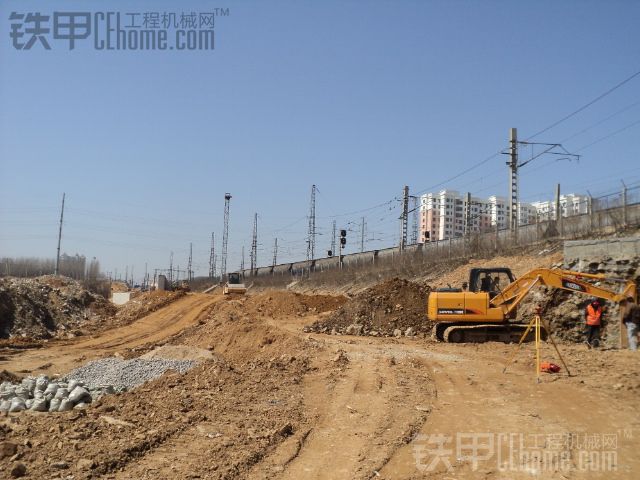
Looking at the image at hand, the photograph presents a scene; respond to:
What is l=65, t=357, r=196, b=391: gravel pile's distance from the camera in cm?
1393

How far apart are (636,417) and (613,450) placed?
77.2 inches

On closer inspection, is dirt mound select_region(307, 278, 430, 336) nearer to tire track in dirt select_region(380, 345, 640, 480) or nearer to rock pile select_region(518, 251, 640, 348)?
rock pile select_region(518, 251, 640, 348)

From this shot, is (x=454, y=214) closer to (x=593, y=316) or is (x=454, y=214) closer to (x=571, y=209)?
(x=571, y=209)

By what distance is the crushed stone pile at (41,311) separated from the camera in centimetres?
2872

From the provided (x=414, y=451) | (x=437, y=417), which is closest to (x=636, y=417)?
(x=437, y=417)

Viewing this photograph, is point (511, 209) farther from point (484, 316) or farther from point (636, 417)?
point (636, 417)

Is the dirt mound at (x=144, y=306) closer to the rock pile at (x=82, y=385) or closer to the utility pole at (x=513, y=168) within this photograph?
the rock pile at (x=82, y=385)

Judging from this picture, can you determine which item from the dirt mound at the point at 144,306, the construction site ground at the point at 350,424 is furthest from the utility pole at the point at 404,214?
the construction site ground at the point at 350,424

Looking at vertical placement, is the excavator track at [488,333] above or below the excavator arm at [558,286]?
below

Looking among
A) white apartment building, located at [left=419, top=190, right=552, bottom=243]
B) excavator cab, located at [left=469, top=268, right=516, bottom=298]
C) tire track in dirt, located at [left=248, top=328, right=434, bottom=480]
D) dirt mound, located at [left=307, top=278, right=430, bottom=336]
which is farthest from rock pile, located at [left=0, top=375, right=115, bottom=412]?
white apartment building, located at [left=419, top=190, right=552, bottom=243]

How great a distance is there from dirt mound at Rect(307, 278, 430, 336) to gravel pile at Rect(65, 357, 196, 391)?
9.81 m

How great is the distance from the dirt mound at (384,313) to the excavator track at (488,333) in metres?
3.30

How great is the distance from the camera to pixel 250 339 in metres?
19.7

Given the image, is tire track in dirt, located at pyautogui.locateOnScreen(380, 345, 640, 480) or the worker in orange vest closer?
tire track in dirt, located at pyautogui.locateOnScreen(380, 345, 640, 480)
